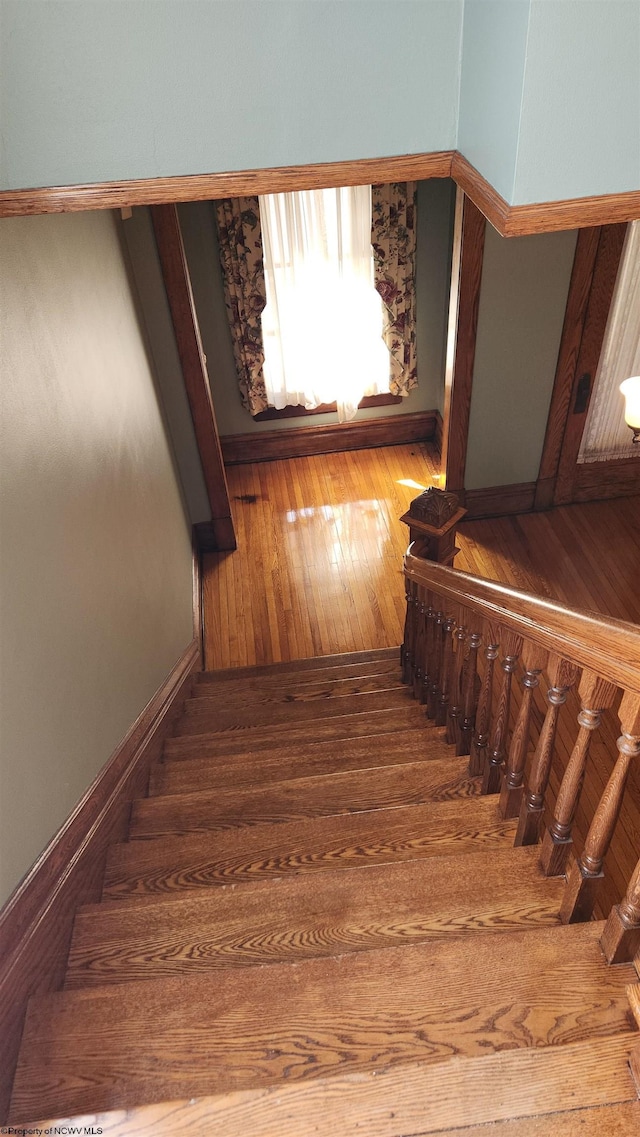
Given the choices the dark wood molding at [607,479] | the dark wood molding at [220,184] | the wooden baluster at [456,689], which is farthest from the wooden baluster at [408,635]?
the dark wood molding at [607,479]

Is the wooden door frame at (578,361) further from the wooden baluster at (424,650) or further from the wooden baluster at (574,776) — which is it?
the wooden baluster at (574,776)

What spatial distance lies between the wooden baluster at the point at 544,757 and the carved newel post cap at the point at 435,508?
4.30 ft

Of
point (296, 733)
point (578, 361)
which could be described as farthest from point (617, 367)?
point (296, 733)

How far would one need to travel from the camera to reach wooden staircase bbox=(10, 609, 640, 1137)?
1.26 m

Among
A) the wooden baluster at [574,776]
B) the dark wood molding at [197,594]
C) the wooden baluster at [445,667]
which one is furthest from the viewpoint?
the dark wood molding at [197,594]

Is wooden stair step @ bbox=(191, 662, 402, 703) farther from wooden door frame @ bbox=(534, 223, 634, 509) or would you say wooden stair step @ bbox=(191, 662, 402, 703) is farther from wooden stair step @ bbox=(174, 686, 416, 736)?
wooden door frame @ bbox=(534, 223, 634, 509)

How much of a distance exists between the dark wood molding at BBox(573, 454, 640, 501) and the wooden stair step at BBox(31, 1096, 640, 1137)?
4.03 meters

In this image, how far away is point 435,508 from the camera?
3.01m

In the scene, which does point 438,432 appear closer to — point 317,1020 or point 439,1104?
point 317,1020

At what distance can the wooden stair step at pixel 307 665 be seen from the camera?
13.0 ft

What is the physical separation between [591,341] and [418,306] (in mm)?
1250

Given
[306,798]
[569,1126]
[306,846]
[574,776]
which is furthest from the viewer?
[306,798]

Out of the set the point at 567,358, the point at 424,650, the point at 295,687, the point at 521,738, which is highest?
the point at 521,738

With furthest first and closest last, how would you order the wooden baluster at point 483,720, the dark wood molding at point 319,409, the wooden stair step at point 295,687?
the dark wood molding at point 319,409 → the wooden stair step at point 295,687 → the wooden baluster at point 483,720
